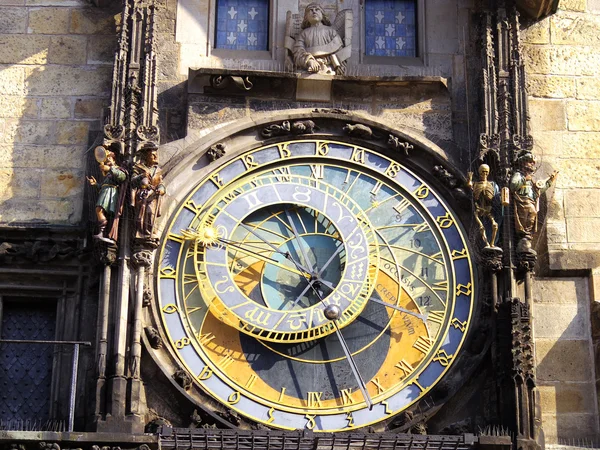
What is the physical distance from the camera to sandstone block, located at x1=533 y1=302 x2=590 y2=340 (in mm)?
14406

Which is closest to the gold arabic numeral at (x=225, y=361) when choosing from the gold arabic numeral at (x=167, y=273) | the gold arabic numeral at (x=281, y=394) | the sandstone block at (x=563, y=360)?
the gold arabic numeral at (x=281, y=394)

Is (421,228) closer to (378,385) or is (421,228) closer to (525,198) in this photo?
(525,198)

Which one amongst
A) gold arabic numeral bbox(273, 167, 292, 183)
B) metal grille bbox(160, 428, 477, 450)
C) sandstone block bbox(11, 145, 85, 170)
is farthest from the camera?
sandstone block bbox(11, 145, 85, 170)

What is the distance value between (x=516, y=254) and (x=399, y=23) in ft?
9.11

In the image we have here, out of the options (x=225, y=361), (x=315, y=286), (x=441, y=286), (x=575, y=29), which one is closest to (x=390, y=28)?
(x=575, y=29)

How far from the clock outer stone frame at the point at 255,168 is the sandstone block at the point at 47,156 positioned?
3.22 feet

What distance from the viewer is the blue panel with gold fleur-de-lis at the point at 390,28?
1560 centimetres

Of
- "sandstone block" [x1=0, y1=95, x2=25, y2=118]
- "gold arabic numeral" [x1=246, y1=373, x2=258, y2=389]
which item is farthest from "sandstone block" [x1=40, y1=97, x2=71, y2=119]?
"gold arabic numeral" [x1=246, y1=373, x2=258, y2=389]

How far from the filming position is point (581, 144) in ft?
50.1

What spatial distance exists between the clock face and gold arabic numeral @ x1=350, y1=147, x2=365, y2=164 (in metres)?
0.01

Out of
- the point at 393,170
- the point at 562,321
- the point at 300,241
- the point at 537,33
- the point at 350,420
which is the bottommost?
the point at 350,420

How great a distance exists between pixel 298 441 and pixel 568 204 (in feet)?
11.8

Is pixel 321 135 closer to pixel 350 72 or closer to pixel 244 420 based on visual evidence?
pixel 350 72

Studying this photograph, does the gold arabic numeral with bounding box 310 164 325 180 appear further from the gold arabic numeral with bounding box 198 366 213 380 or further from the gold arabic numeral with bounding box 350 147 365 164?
the gold arabic numeral with bounding box 198 366 213 380
